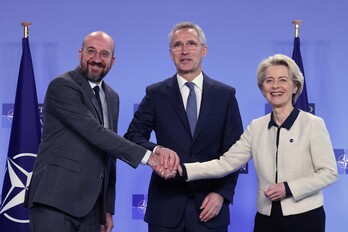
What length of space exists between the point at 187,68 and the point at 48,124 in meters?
0.83

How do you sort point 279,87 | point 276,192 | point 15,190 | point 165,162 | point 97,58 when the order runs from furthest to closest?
point 15,190, point 97,58, point 165,162, point 279,87, point 276,192

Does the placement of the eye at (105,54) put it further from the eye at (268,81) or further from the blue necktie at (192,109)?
the eye at (268,81)

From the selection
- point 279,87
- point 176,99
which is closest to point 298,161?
point 279,87

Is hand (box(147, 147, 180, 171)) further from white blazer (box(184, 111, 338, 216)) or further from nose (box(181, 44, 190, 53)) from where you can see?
nose (box(181, 44, 190, 53))

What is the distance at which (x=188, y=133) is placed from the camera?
2873 millimetres

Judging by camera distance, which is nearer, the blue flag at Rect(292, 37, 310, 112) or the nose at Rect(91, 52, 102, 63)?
the nose at Rect(91, 52, 102, 63)

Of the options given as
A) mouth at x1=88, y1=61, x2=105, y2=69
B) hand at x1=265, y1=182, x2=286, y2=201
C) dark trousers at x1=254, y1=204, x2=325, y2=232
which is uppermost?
mouth at x1=88, y1=61, x2=105, y2=69

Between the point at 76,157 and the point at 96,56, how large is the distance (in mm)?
596

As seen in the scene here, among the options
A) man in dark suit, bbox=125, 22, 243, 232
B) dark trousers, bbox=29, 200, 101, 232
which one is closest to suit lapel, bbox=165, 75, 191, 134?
man in dark suit, bbox=125, 22, 243, 232

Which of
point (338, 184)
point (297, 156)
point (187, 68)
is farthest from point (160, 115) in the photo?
point (338, 184)

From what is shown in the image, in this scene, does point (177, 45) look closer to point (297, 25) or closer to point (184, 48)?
point (184, 48)

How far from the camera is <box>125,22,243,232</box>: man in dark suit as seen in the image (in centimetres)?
282

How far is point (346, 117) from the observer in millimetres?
4480

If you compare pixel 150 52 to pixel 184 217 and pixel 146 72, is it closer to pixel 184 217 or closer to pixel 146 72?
pixel 146 72
